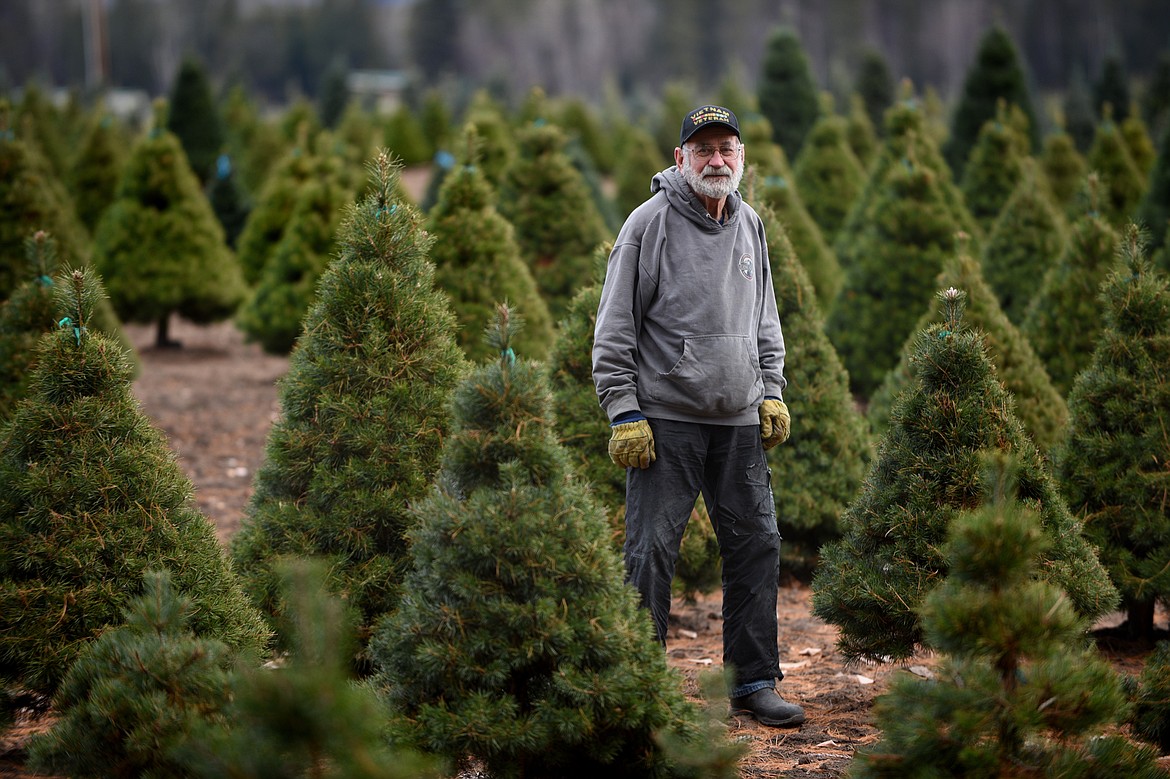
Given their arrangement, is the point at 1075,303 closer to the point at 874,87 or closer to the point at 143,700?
the point at 143,700

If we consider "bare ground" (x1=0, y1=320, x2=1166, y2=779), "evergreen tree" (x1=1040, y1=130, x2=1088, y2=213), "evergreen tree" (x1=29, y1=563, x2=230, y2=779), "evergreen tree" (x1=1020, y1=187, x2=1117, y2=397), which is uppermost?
"evergreen tree" (x1=1040, y1=130, x2=1088, y2=213)

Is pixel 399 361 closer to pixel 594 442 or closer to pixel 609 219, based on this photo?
pixel 594 442

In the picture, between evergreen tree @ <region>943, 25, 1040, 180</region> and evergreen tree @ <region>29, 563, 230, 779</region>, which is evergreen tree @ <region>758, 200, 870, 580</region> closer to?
evergreen tree @ <region>29, 563, 230, 779</region>

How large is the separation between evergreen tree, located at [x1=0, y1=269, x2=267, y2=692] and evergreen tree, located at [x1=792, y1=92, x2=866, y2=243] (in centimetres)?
1240

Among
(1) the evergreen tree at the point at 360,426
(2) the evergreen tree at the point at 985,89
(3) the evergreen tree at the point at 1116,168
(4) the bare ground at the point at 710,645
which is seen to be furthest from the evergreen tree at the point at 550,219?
(2) the evergreen tree at the point at 985,89

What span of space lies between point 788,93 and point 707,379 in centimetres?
1957

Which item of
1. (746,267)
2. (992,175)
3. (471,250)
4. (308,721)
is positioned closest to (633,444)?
(746,267)

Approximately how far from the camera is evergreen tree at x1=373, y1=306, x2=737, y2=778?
3.30m

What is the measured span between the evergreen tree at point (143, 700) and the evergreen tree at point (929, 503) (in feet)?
8.07

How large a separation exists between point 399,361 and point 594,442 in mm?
1300

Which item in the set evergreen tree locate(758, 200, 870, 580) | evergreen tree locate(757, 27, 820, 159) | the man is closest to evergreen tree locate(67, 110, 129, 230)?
evergreen tree locate(757, 27, 820, 159)

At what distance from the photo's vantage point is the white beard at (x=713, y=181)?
4289mm

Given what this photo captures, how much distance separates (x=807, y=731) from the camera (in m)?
4.46

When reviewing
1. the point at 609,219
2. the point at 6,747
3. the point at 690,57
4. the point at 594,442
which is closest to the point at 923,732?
the point at 594,442
